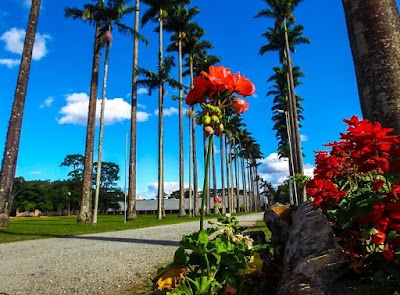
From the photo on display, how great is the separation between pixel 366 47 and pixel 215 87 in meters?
1.40

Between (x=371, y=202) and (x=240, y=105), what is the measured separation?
31.8 inches

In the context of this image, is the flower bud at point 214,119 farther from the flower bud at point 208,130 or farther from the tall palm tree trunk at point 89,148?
the tall palm tree trunk at point 89,148

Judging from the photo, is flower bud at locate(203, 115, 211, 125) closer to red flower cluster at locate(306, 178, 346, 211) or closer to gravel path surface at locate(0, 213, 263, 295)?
red flower cluster at locate(306, 178, 346, 211)

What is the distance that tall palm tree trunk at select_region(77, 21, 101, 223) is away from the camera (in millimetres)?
20009

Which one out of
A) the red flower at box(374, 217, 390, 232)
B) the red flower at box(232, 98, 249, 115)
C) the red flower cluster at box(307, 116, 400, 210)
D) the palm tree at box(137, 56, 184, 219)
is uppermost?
the palm tree at box(137, 56, 184, 219)

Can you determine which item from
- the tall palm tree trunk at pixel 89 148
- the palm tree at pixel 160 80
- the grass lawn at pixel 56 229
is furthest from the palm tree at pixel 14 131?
the palm tree at pixel 160 80

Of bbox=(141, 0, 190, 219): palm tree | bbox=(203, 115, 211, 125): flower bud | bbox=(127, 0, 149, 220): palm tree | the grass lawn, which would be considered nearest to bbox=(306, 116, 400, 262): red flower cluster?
bbox=(203, 115, 211, 125): flower bud

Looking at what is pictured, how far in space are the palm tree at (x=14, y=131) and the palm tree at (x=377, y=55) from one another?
15.2 meters

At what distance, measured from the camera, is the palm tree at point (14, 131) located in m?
14.2

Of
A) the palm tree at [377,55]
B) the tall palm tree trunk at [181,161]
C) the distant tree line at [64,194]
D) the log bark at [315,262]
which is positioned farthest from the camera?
the distant tree line at [64,194]

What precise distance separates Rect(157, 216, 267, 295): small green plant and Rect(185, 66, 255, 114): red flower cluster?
73cm

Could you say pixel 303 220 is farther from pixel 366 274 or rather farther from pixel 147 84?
pixel 147 84

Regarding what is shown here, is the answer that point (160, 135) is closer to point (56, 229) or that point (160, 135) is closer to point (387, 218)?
point (56, 229)

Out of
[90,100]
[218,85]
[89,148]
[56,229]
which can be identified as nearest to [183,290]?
[218,85]
